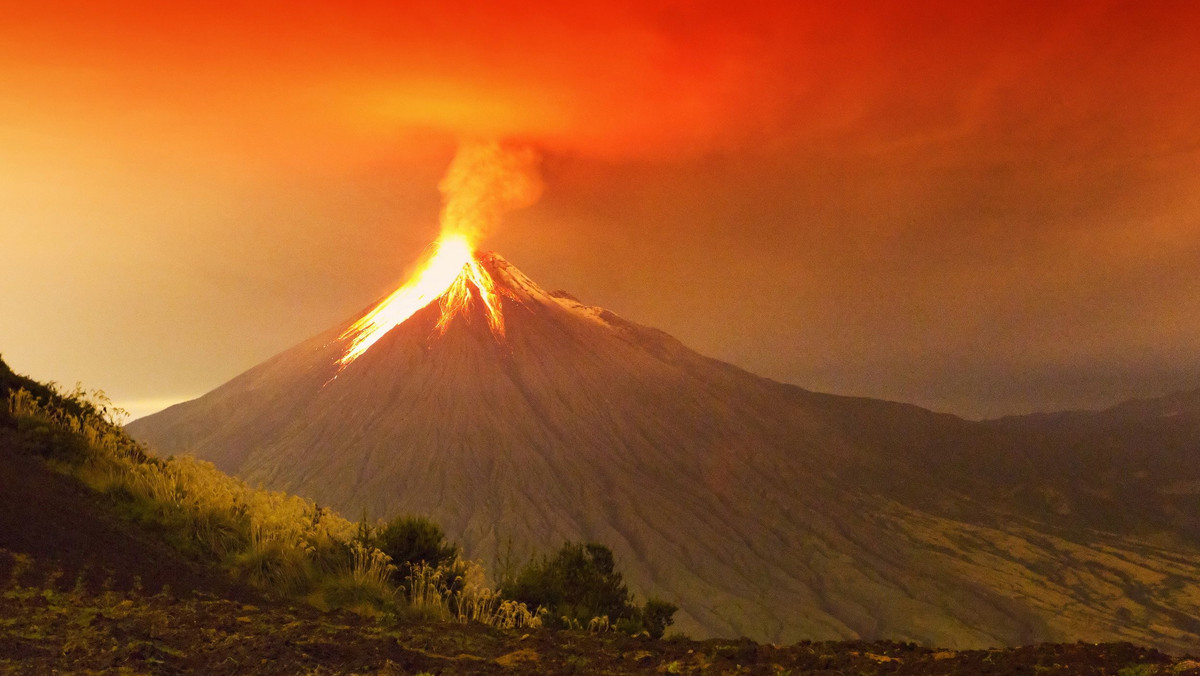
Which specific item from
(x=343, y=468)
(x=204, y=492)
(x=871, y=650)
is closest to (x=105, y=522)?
(x=204, y=492)

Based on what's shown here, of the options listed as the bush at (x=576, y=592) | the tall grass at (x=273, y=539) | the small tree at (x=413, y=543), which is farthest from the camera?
the bush at (x=576, y=592)

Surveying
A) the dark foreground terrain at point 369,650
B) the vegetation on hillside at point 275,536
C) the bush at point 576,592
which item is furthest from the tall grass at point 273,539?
the bush at point 576,592

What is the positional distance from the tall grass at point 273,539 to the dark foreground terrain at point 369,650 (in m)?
2.52

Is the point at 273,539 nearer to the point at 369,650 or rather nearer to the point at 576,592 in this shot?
the point at 369,650

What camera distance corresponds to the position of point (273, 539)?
12945 mm

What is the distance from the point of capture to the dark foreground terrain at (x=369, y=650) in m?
7.38

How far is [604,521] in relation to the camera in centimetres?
19388

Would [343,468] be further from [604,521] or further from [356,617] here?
[356,617]

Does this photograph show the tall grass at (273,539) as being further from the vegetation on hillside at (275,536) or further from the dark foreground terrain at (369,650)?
the dark foreground terrain at (369,650)

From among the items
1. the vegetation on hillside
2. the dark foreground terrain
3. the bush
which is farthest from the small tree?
the dark foreground terrain

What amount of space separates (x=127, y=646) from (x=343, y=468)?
198 metres

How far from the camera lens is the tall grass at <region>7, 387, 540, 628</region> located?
1238cm

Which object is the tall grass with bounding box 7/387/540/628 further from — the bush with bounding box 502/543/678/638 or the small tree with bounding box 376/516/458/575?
the bush with bounding box 502/543/678/638

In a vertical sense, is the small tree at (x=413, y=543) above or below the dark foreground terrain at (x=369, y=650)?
above
